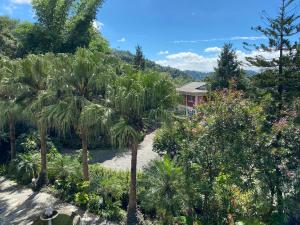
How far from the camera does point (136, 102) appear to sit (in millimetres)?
10508

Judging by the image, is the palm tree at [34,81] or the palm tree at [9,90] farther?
the palm tree at [9,90]

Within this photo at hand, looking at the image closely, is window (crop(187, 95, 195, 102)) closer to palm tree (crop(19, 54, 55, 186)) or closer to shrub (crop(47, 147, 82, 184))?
shrub (crop(47, 147, 82, 184))

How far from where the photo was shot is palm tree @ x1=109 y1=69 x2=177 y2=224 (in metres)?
10.5

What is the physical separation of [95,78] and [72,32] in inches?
677

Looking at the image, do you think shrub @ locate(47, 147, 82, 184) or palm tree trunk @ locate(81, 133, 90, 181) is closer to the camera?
palm tree trunk @ locate(81, 133, 90, 181)

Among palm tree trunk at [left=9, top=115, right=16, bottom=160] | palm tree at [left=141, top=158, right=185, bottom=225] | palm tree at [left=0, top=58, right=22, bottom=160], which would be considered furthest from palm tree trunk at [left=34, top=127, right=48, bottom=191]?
palm tree at [left=141, top=158, right=185, bottom=225]

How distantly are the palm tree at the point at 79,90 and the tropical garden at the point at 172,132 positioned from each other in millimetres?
41

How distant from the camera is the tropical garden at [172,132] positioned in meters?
11.0

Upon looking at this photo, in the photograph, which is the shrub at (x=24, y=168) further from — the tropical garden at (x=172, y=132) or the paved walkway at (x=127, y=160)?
the paved walkway at (x=127, y=160)

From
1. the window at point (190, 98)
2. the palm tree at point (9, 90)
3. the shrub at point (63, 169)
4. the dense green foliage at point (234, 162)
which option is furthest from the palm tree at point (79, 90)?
the window at point (190, 98)

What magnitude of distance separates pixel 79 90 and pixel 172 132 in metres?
4.34

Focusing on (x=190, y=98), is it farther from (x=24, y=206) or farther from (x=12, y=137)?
(x=24, y=206)

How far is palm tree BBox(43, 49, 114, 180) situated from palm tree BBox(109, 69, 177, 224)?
4.14ft

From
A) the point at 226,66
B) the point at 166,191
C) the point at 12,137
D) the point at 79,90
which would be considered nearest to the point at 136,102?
the point at 79,90
